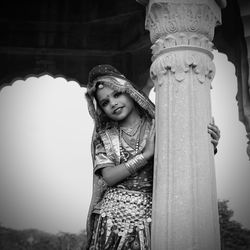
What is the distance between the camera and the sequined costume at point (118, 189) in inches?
188

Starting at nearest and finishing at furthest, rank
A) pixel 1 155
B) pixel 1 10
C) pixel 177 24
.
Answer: pixel 177 24 → pixel 1 10 → pixel 1 155

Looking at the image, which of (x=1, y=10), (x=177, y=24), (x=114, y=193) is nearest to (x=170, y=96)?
(x=177, y=24)

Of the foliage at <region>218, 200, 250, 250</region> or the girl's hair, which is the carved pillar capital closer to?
the girl's hair

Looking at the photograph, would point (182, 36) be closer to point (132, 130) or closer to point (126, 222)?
point (132, 130)

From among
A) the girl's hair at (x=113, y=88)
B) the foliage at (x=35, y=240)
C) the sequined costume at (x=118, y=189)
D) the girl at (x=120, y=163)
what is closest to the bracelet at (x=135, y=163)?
the girl at (x=120, y=163)

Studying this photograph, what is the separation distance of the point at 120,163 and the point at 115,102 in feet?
1.64

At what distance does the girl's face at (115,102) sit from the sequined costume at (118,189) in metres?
0.05

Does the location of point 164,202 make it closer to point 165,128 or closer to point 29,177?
point 165,128

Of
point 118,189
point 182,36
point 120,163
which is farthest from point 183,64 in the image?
point 118,189

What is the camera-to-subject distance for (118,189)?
4.90 metres

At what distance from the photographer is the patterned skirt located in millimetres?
4762

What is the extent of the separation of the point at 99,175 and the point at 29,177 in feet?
12.3

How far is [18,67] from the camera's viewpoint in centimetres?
768

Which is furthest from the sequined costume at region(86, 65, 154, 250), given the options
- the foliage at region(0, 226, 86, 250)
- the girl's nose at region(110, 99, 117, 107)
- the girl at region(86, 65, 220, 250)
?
the foliage at region(0, 226, 86, 250)
